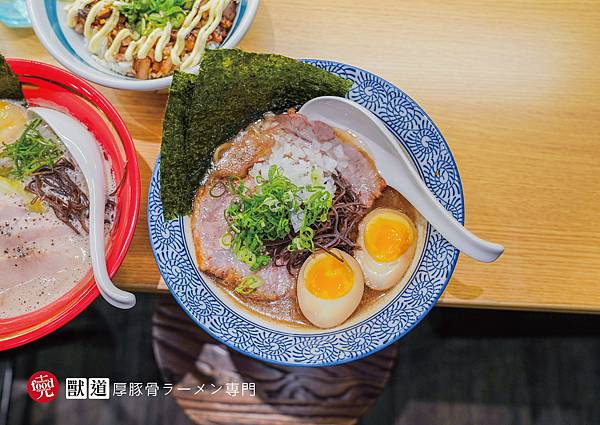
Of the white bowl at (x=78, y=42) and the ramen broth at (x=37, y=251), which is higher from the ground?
the white bowl at (x=78, y=42)

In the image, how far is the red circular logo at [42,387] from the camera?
177 centimetres

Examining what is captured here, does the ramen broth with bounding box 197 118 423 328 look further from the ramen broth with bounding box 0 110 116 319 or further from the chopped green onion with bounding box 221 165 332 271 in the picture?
the ramen broth with bounding box 0 110 116 319

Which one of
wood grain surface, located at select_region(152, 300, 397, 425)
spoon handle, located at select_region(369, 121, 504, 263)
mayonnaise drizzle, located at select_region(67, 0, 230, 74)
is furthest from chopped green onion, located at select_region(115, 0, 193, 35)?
wood grain surface, located at select_region(152, 300, 397, 425)

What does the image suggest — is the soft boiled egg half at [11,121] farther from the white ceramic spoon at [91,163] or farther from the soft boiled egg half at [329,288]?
the soft boiled egg half at [329,288]

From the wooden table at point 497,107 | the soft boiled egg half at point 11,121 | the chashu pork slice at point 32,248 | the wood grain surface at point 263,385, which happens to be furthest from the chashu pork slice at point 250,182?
the wood grain surface at point 263,385

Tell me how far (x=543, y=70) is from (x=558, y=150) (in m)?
0.22

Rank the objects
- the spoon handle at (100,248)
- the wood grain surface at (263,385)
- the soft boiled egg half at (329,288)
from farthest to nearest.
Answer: the wood grain surface at (263,385), the soft boiled egg half at (329,288), the spoon handle at (100,248)

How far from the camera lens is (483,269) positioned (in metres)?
1.23

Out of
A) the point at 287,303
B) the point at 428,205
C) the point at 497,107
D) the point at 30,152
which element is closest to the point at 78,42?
the point at 30,152

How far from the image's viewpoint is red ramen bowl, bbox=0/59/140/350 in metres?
Result: 1.07

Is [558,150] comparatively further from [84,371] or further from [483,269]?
[84,371]

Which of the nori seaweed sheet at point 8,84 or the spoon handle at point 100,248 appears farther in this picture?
the nori seaweed sheet at point 8,84

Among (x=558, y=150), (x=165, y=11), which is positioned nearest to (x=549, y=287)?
(x=558, y=150)

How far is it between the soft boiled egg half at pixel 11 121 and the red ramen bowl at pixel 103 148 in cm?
3
